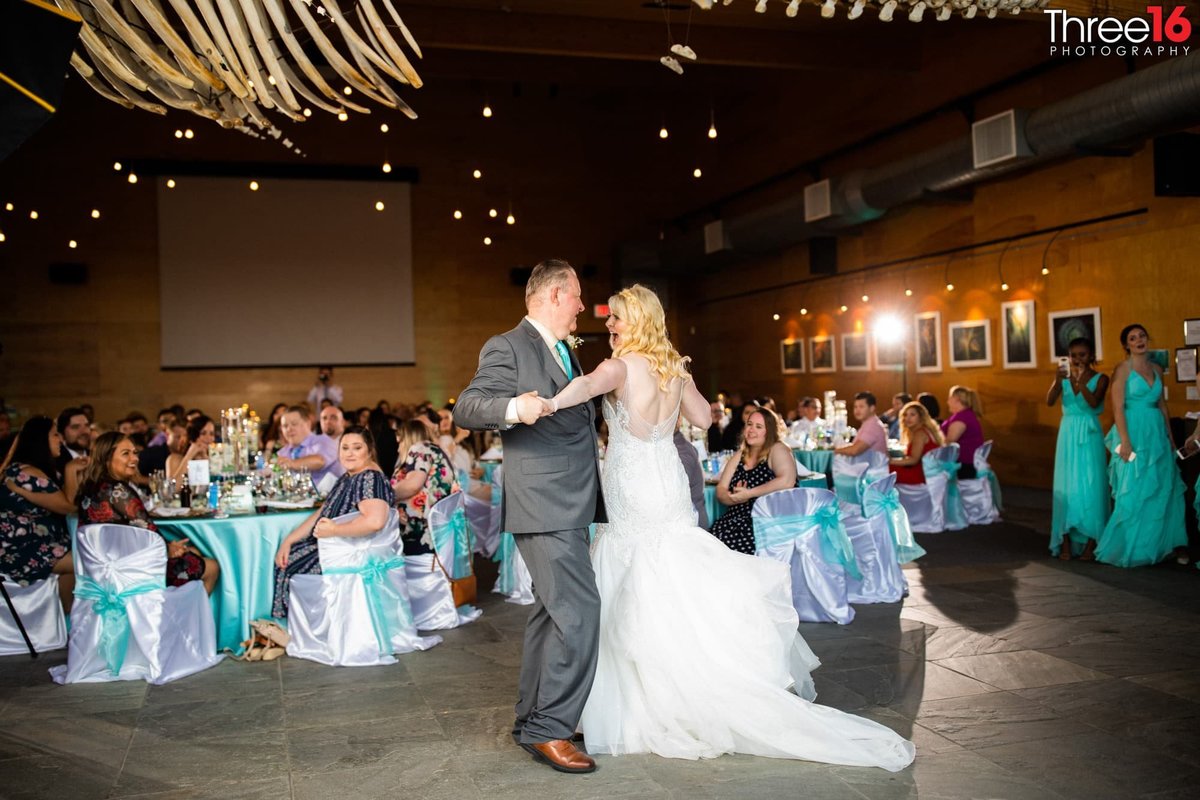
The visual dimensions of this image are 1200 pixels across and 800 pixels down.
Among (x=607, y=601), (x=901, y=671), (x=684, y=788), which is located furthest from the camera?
(x=901, y=671)

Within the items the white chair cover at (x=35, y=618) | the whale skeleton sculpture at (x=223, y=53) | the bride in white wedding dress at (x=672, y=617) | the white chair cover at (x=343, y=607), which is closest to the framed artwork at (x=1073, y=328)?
the bride in white wedding dress at (x=672, y=617)

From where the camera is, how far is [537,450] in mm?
3609

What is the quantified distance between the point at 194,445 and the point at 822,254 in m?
9.93

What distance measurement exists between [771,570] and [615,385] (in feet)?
3.14

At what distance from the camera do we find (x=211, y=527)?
17.9 ft

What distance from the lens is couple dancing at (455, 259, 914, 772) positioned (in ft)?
11.7

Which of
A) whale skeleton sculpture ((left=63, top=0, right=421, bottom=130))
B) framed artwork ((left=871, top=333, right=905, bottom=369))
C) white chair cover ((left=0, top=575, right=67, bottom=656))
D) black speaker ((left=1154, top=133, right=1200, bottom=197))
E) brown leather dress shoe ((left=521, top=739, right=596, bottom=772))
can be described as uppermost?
black speaker ((left=1154, top=133, right=1200, bottom=197))

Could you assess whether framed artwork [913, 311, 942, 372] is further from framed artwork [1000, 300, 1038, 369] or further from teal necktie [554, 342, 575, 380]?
teal necktie [554, 342, 575, 380]

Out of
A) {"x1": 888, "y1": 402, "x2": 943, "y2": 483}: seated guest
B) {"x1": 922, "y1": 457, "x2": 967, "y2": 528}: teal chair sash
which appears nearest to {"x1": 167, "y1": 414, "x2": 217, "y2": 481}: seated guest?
{"x1": 888, "y1": 402, "x2": 943, "y2": 483}: seated guest

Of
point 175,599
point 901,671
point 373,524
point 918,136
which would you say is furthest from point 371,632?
point 918,136

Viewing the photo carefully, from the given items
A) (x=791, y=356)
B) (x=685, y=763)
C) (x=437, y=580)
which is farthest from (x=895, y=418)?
(x=685, y=763)

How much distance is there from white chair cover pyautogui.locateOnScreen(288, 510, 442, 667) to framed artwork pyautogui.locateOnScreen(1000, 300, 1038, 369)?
Answer: 8.65m

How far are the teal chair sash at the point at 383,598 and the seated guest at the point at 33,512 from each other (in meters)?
1.69

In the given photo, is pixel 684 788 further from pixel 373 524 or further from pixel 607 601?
pixel 373 524
